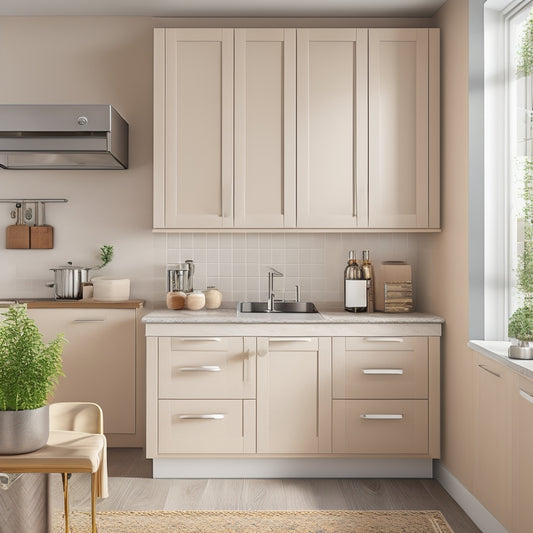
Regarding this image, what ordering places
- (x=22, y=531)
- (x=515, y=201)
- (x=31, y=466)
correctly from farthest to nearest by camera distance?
(x=515, y=201), (x=22, y=531), (x=31, y=466)

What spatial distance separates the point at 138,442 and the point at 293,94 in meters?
2.26

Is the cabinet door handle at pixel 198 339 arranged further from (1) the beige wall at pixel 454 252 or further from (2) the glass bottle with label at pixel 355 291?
(1) the beige wall at pixel 454 252

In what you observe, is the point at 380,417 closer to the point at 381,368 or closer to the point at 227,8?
the point at 381,368

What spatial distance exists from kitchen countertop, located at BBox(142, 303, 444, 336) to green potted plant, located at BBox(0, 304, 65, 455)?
5.61 feet

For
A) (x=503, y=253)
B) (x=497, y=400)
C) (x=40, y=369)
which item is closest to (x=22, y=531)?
(x=40, y=369)

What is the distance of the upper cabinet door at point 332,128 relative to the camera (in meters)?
3.45

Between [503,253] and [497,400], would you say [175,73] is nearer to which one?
[503,253]

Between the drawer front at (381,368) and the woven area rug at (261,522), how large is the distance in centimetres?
63

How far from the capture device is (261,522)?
2.75m

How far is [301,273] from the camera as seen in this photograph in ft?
12.6

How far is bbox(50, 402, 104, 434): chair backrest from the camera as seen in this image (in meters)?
1.98

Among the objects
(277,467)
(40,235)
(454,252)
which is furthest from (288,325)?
(40,235)

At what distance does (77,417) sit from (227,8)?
8.51ft

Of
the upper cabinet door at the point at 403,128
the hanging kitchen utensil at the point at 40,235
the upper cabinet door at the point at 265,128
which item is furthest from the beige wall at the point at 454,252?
the hanging kitchen utensil at the point at 40,235
